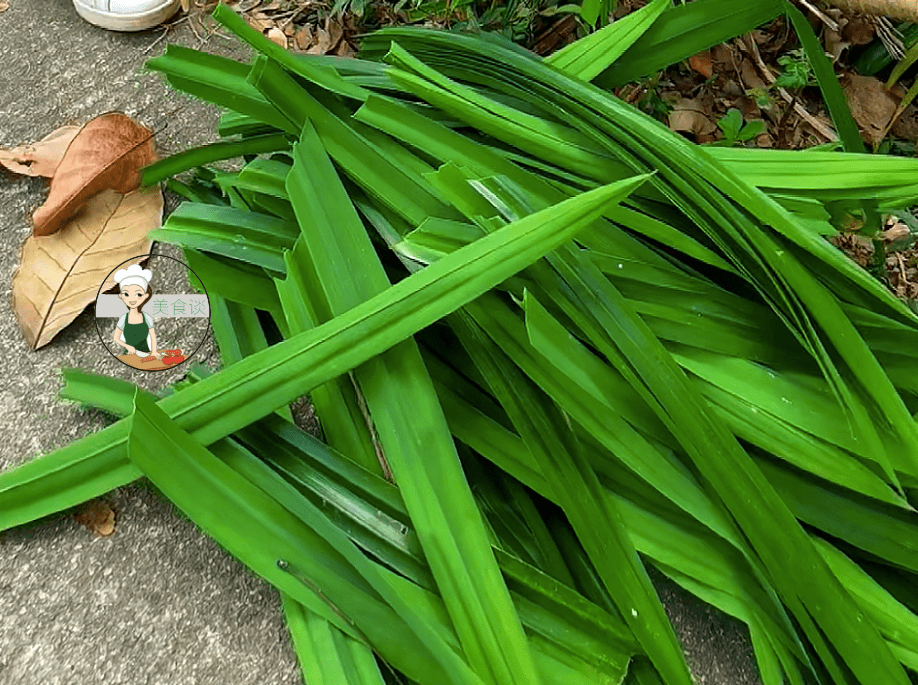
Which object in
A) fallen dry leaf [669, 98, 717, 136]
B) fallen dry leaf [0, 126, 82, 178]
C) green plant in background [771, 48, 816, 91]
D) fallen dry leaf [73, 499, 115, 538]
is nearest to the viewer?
fallen dry leaf [73, 499, 115, 538]

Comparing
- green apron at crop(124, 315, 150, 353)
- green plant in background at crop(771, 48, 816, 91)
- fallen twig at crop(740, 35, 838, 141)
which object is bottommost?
green apron at crop(124, 315, 150, 353)

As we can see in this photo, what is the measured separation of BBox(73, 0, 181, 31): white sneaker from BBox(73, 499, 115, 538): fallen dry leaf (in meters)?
0.93

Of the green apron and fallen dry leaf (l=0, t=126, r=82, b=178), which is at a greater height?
fallen dry leaf (l=0, t=126, r=82, b=178)

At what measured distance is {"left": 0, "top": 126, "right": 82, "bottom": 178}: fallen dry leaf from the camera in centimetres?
105

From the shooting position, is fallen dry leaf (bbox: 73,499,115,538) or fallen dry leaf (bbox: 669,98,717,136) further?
fallen dry leaf (bbox: 669,98,717,136)

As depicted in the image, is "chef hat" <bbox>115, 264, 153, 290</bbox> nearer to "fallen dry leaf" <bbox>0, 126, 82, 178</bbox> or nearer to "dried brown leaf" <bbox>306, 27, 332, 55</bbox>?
"fallen dry leaf" <bbox>0, 126, 82, 178</bbox>

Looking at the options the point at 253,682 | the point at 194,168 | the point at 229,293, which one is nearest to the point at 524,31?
the point at 194,168

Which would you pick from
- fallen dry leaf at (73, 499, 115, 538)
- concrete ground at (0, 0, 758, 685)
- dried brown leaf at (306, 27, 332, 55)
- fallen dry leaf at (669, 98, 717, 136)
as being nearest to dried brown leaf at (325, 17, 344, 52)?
dried brown leaf at (306, 27, 332, 55)

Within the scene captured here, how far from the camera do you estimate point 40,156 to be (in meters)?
1.05

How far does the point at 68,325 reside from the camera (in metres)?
0.95

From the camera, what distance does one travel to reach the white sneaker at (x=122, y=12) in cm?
129

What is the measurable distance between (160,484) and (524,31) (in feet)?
3.23

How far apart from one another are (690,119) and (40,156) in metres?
1.15

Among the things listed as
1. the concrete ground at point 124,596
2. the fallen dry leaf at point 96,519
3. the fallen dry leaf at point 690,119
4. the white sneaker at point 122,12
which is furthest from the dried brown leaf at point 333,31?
the fallen dry leaf at point 96,519
